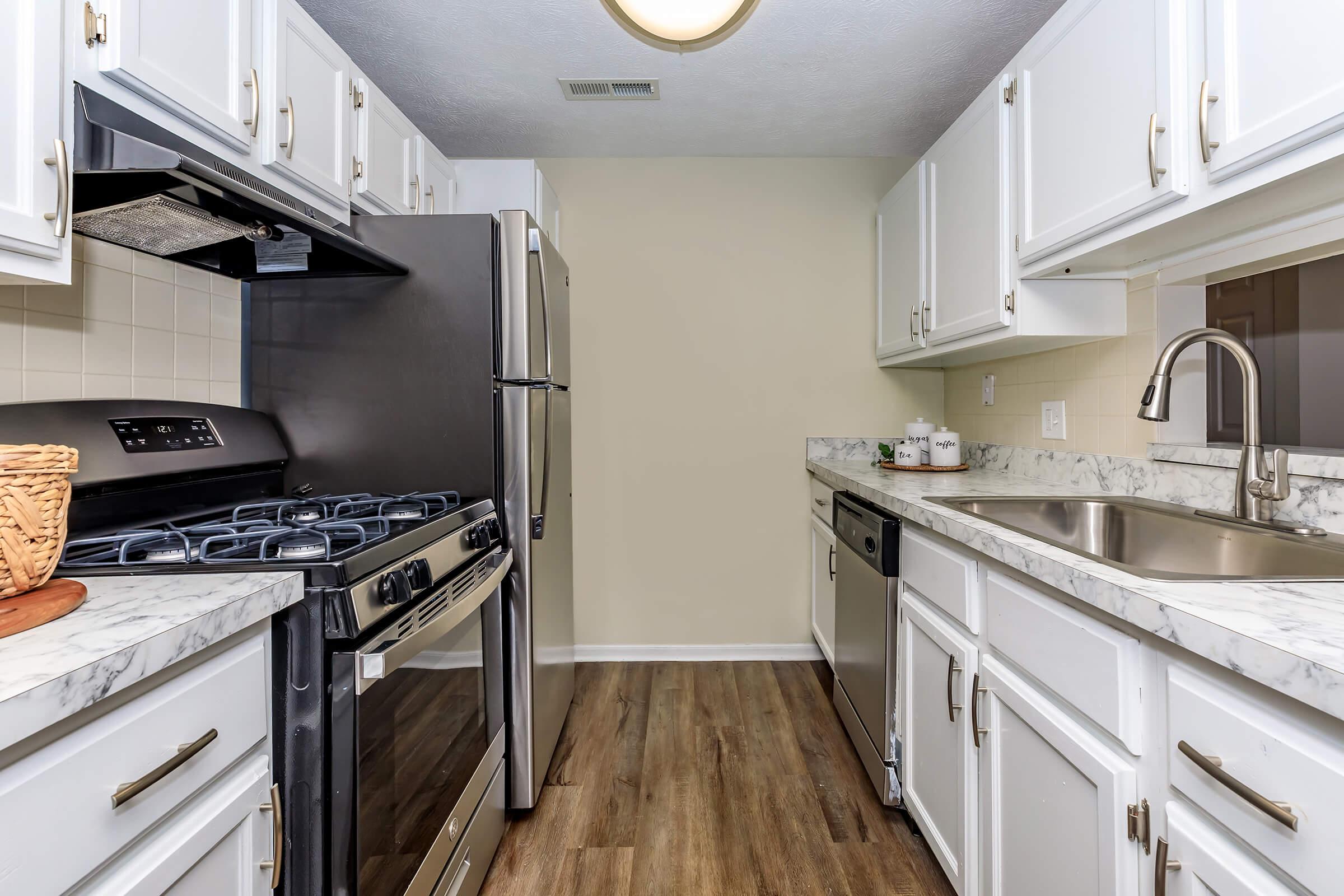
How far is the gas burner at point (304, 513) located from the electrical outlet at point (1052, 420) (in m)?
2.12

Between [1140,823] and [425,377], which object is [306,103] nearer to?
[425,377]

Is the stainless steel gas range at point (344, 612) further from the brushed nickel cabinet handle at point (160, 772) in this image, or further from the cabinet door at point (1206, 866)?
the cabinet door at point (1206, 866)

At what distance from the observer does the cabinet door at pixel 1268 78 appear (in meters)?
0.94

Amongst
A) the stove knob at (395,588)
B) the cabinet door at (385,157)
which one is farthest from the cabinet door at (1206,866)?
the cabinet door at (385,157)

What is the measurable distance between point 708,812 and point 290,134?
204 centimetres

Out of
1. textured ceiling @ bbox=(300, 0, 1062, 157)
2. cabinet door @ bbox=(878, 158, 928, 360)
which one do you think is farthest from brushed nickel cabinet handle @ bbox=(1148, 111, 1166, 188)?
cabinet door @ bbox=(878, 158, 928, 360)

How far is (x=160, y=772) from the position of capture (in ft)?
2.42

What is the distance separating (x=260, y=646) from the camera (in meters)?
0.95

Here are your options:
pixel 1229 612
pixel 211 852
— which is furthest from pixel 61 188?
pixel 1229 612

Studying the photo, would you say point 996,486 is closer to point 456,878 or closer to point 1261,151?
point 1261,151

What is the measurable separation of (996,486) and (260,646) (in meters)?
1.93

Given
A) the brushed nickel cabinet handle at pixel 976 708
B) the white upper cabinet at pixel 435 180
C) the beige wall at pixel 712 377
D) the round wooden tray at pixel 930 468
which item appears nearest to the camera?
the brushed nickel cabinet handle at pixel 976 708

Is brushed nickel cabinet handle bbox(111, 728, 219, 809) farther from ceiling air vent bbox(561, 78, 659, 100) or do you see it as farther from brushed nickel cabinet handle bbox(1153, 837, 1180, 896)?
Answer: ceiling air vent bbox(561, 78, 659, 100)

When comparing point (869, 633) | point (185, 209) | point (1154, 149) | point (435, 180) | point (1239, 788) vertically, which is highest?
point (435, 180)
